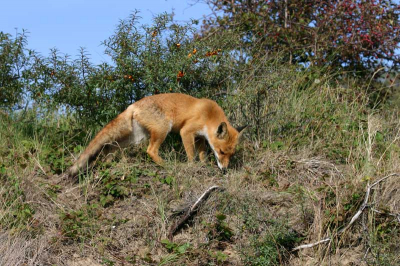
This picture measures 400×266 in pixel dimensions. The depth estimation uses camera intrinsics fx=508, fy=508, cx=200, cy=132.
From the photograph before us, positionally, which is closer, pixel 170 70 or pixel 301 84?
pixel 170 70

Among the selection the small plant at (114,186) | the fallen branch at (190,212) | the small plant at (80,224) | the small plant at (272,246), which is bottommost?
the small plant at (272,246)

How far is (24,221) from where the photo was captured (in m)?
6.84

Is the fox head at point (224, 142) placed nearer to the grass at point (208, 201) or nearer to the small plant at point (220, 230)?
the grass at point (208, 201)

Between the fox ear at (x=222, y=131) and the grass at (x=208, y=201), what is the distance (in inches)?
21.4

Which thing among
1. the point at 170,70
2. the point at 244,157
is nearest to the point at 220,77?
the point at 170,70

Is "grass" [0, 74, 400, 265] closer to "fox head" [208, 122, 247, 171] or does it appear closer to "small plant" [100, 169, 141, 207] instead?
"small plant" [100, 169, 141, 207]

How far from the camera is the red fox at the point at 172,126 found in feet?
28.4

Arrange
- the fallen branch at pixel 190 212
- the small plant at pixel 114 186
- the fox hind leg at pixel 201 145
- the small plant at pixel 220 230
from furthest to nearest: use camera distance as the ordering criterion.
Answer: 1. the fox hind leg at pixel 201 145
2. the small plant at pixel 114 186
3. the fallen branch at pixel 190 212
4. the small plant at pixel 220 230

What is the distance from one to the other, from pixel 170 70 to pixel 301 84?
322 cm

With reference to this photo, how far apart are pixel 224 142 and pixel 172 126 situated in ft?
3.17

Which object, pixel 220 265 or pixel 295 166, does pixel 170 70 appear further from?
pixel 220 265

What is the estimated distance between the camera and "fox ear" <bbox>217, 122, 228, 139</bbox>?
877cm

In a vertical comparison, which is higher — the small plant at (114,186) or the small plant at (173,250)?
the small plant at (114,186)

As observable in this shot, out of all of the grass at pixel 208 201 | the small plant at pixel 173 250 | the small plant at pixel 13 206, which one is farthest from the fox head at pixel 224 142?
the small plant at pixel 13 206
